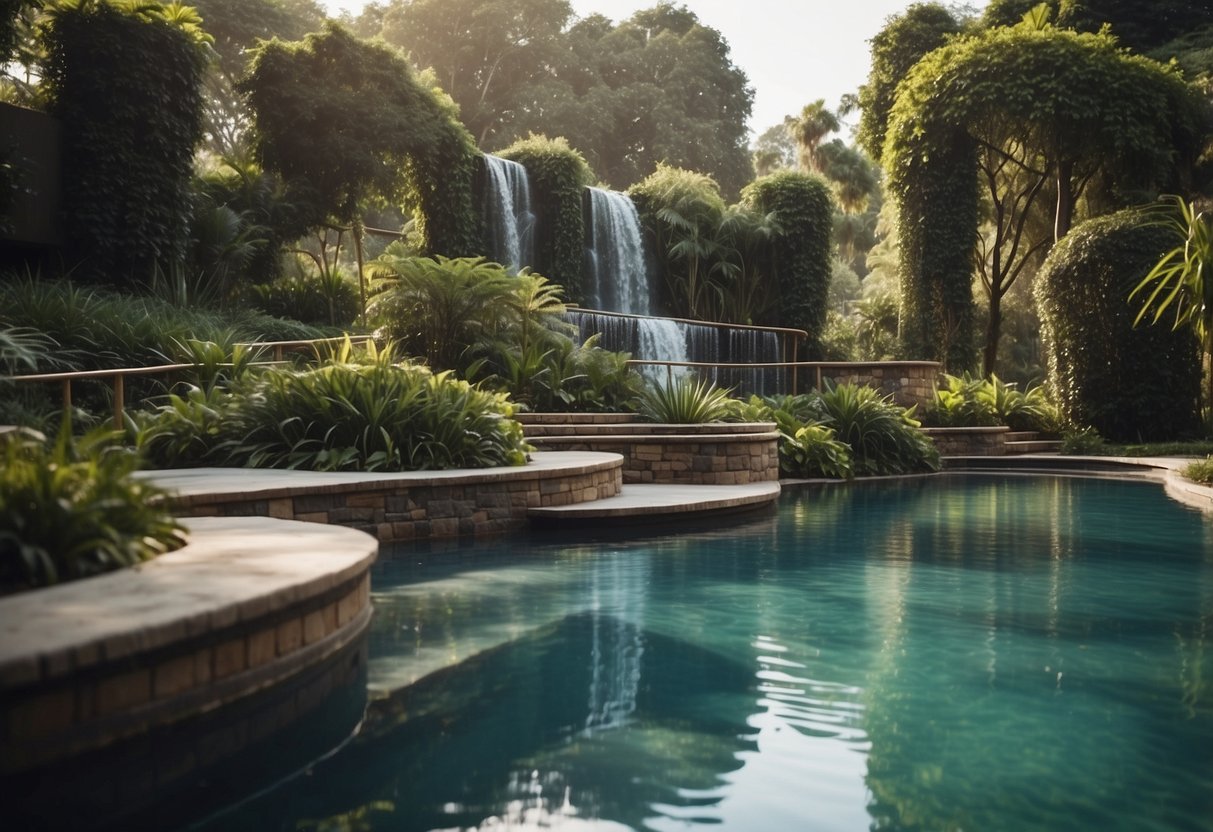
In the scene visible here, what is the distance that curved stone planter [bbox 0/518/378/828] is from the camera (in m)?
2.50

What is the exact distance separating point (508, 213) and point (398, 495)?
13.6m

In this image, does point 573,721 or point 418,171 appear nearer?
point 573,721

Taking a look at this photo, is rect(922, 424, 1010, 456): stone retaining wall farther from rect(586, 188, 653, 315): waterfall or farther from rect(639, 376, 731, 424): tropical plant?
rect(586, 188, 653, 315): waterfall

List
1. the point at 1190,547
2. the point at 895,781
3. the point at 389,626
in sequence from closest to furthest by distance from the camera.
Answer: the point at 895,781
the point at 389,626
the point at 1190,547

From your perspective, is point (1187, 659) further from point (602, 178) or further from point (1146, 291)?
point (602, 178)

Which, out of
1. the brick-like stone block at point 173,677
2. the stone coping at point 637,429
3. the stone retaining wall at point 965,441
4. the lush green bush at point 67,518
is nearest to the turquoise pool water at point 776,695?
the brick-like stone block at point 173,677

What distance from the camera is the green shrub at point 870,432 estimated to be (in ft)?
41.3

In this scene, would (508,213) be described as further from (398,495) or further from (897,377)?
(398,495)

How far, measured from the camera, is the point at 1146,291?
1584 cm

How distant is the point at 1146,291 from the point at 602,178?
24029mm

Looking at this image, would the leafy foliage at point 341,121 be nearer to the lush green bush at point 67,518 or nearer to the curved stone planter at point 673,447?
the curved stone planter at point 673,447

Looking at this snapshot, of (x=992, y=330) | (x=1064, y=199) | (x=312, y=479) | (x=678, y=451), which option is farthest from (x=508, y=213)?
(x=312, y=479)

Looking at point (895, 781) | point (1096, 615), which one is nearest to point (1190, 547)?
point (1096, 615)

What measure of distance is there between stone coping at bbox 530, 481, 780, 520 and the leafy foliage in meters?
9.44
